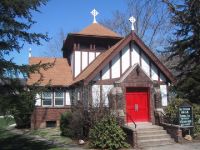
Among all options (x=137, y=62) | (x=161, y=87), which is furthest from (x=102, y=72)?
(x=161, y=87)

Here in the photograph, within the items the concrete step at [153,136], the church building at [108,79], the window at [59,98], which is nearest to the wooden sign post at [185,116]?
the concrete step at [153,136]

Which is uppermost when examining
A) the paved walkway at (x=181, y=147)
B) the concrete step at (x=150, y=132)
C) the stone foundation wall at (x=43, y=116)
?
the stone foundation wall at (x=43, y=116)

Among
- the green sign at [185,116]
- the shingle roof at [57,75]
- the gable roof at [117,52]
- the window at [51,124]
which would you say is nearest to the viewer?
the green sign at [185,116]

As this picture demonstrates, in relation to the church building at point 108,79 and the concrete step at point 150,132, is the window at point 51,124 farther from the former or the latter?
the concrete step at point 150,132

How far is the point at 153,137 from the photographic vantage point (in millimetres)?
17547

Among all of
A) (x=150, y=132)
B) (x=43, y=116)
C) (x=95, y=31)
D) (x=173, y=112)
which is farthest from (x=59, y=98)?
(x=150, y=132)

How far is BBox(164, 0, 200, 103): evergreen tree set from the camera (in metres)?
20.8

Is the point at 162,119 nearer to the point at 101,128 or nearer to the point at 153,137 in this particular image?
the point at 153,137

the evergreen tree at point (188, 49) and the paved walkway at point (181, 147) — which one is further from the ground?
the evergreen tree at point (188, 49)

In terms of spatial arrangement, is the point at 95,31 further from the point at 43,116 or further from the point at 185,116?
the point at 185,116

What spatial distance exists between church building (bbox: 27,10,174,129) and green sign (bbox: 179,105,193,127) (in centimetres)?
250

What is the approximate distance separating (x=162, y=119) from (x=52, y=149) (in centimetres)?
701

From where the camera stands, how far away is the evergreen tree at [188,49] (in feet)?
68.3

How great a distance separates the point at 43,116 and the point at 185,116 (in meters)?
12.2
